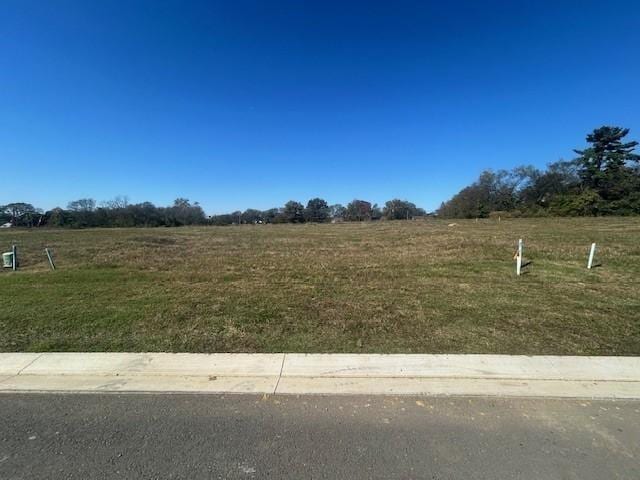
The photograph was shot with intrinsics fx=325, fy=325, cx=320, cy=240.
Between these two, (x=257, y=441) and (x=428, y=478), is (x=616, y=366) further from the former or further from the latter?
(x=257, y=441)

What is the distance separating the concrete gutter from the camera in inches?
132

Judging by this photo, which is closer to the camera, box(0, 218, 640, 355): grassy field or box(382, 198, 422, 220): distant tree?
box(0, 218, 640, 355): grassy field

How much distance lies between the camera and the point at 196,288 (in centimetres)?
823

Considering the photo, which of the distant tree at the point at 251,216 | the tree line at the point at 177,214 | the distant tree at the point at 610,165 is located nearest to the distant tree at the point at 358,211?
the tree line at the point at 177,214

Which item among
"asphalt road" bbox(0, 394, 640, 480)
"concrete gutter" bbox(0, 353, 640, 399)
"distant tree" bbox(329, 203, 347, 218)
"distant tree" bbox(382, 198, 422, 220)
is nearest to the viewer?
"asphalt road" bbox(0, 394, 640, 480)

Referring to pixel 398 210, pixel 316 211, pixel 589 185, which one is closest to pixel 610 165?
pixel 589 185

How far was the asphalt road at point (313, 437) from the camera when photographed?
7.57 feet

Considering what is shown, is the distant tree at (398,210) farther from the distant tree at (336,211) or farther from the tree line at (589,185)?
the tree line at (589,185)

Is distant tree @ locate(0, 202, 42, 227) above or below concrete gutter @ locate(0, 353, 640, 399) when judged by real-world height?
Result: above

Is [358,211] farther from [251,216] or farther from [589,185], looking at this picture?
[589,185]

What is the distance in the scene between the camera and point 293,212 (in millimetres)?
126188

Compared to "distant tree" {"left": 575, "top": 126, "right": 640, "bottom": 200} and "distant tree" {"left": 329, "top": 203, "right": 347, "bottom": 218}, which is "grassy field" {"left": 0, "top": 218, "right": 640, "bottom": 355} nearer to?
"distant tree" {"left": 575, "top": 126, "right": 640, "bottom": 200}

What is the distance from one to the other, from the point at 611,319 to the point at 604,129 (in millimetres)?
68954

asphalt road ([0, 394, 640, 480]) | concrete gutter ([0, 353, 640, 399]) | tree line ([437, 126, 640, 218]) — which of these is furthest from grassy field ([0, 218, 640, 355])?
tree line ([437, 126, 640, 218])
